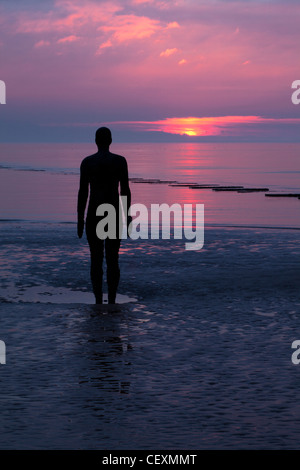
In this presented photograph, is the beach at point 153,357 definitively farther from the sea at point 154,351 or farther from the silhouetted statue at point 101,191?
the silhouetted statue at point 101,191

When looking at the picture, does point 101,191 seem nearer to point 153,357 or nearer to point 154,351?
point 154,351

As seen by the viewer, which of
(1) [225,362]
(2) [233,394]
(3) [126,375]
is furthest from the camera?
(1) [225,362]

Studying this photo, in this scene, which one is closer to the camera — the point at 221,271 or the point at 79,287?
the point at 79,287

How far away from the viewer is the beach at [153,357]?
207 inches

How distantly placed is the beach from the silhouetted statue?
1.67ft

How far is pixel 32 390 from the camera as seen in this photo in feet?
20.4

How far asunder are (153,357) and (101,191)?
3.39 meters

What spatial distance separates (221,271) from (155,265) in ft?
4.54

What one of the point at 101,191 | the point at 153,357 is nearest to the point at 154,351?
the point at 153,357

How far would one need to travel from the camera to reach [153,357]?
736cm

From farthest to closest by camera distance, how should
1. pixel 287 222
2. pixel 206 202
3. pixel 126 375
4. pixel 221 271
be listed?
pixel 206 202
pixel 287 222
pixel 221 271
pixel 126 375

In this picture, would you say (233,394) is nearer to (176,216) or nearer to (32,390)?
(32,390)
